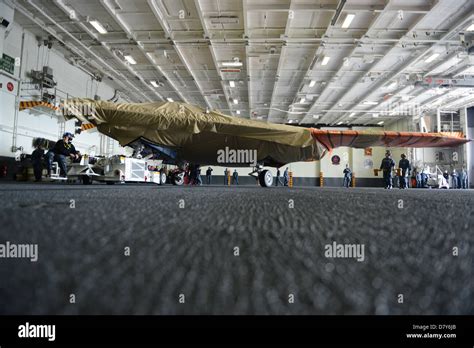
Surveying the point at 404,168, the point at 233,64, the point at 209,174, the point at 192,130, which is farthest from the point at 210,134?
the point at 209,174

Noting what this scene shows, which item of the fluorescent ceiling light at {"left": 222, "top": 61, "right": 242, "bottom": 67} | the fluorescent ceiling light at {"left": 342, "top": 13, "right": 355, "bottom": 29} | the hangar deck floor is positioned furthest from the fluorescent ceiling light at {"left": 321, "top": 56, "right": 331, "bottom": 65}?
the hangar deck floor

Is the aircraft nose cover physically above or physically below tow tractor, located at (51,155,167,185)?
above

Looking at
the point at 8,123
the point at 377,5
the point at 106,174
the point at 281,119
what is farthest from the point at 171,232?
the point at 281,119

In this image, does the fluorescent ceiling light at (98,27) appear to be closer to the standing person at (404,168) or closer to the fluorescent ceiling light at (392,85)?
the standing person at (404,168)

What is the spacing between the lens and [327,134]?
6.83 metres

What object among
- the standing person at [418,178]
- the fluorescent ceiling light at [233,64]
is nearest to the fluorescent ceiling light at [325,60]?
the fluorescent ceiling light at [233,64]

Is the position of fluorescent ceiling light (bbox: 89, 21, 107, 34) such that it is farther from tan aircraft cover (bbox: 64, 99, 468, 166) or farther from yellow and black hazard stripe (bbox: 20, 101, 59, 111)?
tan aircraft cover (bbox: 64, 99, 468, 166)

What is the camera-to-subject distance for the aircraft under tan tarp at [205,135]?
519cm

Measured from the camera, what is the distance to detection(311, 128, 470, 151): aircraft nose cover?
6.89m

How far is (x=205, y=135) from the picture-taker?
19.4 ft

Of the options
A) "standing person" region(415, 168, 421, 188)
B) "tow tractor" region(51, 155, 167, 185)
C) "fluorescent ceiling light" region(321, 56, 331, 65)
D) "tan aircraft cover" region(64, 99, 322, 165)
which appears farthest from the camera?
"standing person" region(415, 168, 421, 188)

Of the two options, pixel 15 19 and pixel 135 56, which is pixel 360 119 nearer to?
pixel 135 56

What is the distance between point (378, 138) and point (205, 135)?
14.4ft
